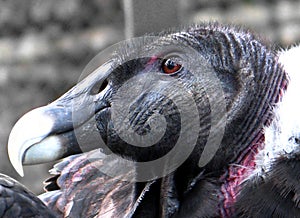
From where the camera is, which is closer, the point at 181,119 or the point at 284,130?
the point at 284,130

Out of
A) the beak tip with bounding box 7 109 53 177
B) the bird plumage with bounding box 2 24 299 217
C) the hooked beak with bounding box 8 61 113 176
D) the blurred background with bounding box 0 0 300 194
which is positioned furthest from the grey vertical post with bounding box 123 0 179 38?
the blurred background with bounding box 0 0 300 194

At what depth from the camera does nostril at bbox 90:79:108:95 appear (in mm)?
3066

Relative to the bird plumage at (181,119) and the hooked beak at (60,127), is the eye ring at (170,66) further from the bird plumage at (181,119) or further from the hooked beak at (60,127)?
the hooked beak at (60,127)

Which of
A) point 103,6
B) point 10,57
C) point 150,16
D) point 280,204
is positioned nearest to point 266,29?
point 103,6

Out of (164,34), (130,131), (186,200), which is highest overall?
(164,34)

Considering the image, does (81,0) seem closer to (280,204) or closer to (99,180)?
(99,180)

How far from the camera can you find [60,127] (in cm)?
296

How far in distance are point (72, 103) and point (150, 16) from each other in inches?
19.6

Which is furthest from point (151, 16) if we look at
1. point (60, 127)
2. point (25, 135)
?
point (25, 135)

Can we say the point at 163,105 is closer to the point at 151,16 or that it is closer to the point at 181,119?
the point at 181,119

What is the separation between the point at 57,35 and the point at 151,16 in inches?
148

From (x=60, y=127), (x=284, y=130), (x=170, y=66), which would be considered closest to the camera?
(x=284, y=130)

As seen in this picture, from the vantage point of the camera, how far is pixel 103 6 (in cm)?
691

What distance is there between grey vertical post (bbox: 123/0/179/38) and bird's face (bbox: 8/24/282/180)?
0.15 metres
